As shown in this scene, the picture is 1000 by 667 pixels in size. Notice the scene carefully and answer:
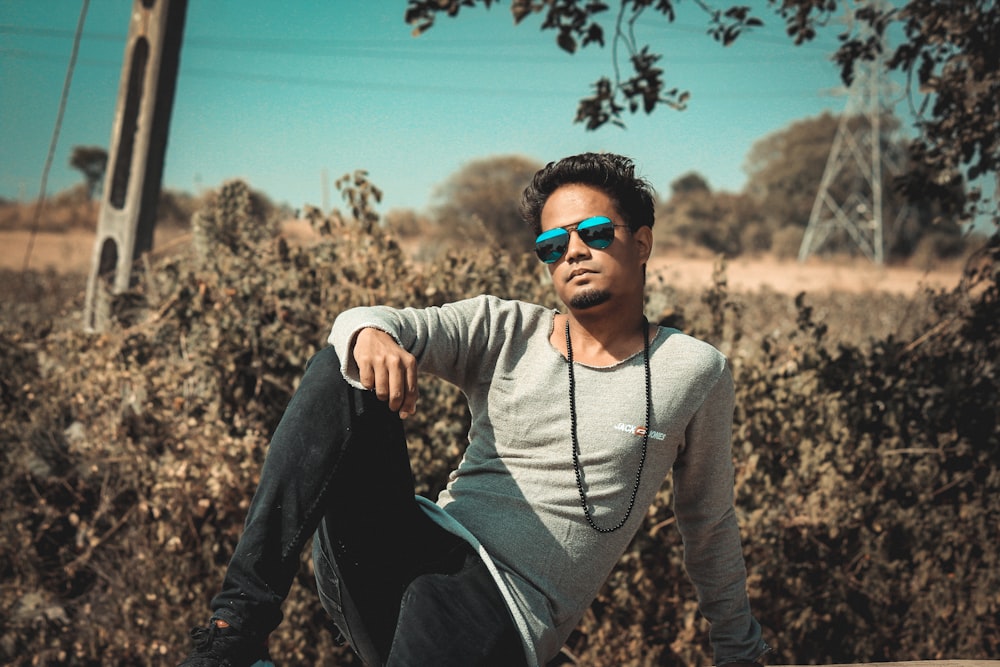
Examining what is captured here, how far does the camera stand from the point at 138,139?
583 cm

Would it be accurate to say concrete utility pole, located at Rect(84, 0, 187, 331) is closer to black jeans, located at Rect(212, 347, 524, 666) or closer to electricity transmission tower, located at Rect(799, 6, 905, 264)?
A: black jeans, located at Rect(212, 347, 524, 666)

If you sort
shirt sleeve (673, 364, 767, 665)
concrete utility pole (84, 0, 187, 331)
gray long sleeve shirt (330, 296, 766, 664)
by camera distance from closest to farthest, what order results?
gray long sleeve shirt (330, 296, 766, 664) < shirt sleeve (673, 364, 767, 665) < concrete utility pole (84, 0, 187, 331)

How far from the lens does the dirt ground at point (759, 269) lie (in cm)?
2375

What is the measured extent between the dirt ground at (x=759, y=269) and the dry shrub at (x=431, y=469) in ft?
46.5

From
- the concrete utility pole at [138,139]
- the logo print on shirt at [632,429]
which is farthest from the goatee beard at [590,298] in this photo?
the concrete utility pole at [138,139]

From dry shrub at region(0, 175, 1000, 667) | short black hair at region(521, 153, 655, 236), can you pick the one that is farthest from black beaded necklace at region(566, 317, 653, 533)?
dry shrub at region(0, 175, 1000, 667)

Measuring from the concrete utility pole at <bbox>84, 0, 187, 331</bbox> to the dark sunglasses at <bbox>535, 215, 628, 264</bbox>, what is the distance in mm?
4238

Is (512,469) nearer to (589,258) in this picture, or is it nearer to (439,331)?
(439,331)

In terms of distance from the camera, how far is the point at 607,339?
2.32m

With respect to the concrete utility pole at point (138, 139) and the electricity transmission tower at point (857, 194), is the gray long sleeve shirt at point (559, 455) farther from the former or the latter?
the electricity transmission tower at point (857, 194)

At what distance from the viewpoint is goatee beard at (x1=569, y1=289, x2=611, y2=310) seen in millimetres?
2279

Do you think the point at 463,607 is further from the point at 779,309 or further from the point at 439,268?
the point at 779,309

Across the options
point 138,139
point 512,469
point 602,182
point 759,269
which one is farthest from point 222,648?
point 759,269

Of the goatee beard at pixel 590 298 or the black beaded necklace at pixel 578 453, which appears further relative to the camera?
the goatee beard at pixel 590 298
